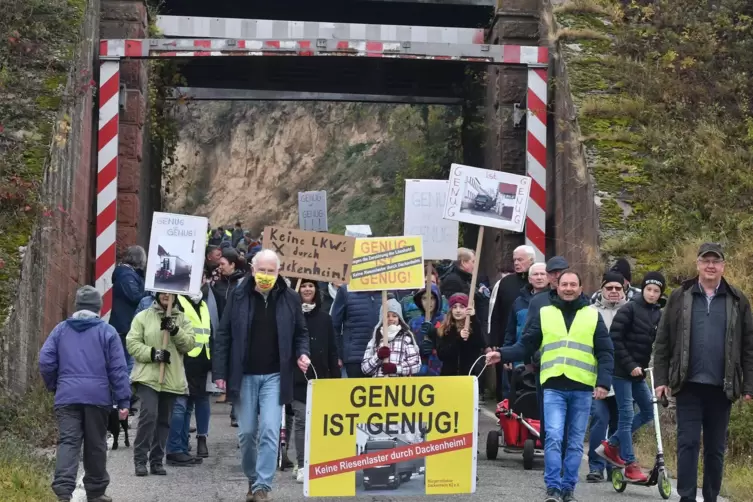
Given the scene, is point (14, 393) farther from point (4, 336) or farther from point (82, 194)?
point (82, 194)

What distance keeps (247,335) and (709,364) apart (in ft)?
11.1

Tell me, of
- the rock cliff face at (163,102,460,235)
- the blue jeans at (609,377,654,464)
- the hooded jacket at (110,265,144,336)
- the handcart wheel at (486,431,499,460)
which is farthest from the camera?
the rock cliff face at (163,102,460,235)

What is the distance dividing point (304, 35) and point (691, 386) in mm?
11601

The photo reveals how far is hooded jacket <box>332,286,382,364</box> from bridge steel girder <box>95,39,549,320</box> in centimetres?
588

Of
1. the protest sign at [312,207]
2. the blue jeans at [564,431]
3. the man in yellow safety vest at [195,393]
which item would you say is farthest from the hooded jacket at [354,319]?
the protest sign at [312,207]

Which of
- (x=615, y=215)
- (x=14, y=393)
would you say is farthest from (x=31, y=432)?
(x=615, y=215)

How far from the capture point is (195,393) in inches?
528

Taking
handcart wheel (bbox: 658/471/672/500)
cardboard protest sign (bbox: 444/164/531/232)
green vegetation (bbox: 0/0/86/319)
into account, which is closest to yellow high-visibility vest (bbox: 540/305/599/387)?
handcart wheel (bbox: 658/471/672/500)

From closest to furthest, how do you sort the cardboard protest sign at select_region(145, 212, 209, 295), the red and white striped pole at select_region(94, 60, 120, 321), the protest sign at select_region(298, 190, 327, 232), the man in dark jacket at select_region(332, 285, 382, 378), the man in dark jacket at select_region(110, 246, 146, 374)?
the cardboard protest sign at select_region(145, 212, 209, 295)
the man in dark jacket at select_region(332, 285, 382, 378)
the man in dark jacket at select_region(110, 246, 146, 374)
the red and white striped pole at select_region(94, 60, 120, 321)
the protest sign at select_region(298, 190, 327, 232)

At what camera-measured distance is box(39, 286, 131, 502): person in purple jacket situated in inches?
410

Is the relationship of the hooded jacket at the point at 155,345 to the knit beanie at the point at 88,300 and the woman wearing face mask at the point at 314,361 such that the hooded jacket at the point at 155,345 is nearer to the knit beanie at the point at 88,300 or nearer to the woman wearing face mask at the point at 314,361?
the woman wearing face mask at the point at 314,361

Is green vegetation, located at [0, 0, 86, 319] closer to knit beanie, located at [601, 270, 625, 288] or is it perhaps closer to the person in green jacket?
the person in green jacket

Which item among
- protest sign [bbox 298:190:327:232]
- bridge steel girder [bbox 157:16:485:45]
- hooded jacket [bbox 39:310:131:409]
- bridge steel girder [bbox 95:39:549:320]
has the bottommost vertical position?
hooded jacket [bbox 39:310:131:409]

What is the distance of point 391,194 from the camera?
5644 cm
